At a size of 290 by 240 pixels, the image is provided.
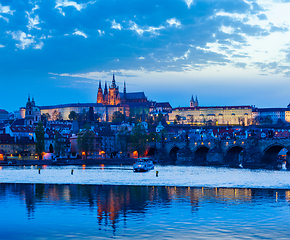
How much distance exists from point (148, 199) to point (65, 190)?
7.73 metres

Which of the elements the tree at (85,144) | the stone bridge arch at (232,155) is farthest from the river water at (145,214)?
the tree at (85,144)

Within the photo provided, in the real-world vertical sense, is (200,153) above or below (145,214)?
above

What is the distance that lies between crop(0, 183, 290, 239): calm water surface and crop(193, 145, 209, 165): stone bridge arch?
59355 millimetres

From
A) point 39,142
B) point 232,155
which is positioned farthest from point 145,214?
point 39,142

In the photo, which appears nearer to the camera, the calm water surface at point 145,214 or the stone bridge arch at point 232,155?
the calm water surface at point 145,214

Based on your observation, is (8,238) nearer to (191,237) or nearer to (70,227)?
(70,227)

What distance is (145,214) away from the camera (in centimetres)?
2166

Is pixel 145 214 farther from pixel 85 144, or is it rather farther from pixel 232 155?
pixel 85 144

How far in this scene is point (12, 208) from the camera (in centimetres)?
2356

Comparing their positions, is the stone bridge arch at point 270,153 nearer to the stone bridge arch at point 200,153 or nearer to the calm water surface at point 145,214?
the stone bridge arch at point 200,153

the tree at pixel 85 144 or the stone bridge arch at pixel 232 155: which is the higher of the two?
the tree at pixel 85 144

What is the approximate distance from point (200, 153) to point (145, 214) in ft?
240

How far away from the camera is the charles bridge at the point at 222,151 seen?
247 ft

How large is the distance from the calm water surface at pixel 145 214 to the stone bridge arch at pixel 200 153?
195 ft
